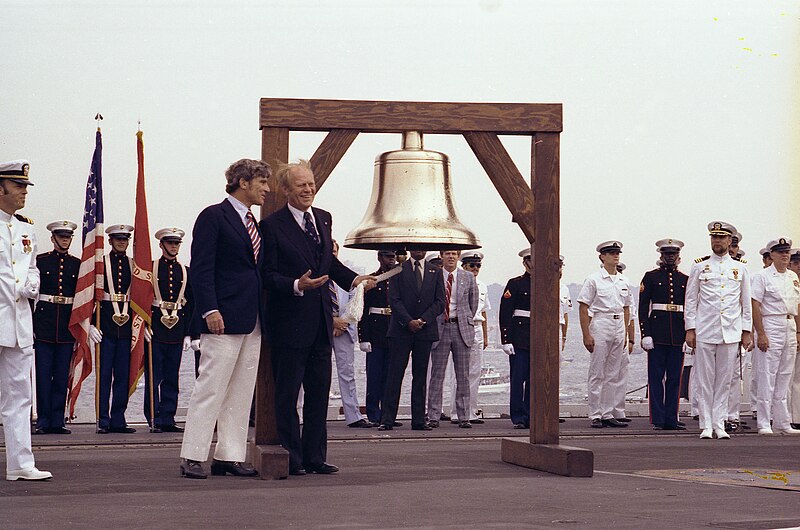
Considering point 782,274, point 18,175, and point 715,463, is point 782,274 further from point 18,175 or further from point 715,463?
point 18,175

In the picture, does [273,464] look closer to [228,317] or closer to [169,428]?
[228,317]

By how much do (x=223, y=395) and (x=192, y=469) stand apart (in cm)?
42

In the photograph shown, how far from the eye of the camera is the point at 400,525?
5.31 m

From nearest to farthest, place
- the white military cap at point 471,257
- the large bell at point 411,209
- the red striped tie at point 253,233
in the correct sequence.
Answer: the large bell at point 411,209
the red striped tie at point 253,233
the white military cap at point 471,257

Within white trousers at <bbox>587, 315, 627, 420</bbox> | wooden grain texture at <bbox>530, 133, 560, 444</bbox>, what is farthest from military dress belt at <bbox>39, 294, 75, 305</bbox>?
wooden grain texture at <bbox>530, 133, 560, 444</bbox>

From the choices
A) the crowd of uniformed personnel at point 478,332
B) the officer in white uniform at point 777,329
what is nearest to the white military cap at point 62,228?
the crowd of uniformed personnel at point 478,332

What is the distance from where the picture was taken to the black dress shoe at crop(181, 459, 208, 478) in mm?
7332

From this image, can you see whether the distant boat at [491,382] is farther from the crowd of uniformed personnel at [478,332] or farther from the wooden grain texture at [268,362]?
the wooden grain texture at [268,362]

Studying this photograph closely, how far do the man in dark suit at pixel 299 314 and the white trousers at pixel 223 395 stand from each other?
0.57ft

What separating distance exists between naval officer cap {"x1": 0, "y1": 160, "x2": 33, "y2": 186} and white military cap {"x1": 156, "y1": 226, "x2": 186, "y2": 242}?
5200mm

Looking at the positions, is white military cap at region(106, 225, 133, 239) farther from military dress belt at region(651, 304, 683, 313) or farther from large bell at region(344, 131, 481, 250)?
large bell at region(344, 131, 481, 250)

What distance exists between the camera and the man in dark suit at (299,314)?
7.52m

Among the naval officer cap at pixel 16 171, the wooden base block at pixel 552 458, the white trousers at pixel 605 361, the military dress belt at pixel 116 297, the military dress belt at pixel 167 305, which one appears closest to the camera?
the naval officer cap at pixel 16 171

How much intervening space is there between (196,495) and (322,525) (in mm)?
1315
